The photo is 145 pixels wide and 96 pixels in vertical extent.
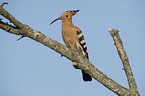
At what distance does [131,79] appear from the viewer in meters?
2.71

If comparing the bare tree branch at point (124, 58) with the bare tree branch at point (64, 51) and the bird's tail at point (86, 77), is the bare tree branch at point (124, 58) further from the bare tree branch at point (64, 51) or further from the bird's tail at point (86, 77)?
the bird's tail at point (86, 77)

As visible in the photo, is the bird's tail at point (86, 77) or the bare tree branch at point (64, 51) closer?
the bare tree branch at point (64, 51)

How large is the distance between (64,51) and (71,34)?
1.19ft

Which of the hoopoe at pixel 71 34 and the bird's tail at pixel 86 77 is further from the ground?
the hoopoe at pixel 71 34

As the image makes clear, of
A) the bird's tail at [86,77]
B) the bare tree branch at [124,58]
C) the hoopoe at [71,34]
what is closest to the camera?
the bare tree branch at [124,58]

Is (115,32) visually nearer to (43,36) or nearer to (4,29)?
(43,36)

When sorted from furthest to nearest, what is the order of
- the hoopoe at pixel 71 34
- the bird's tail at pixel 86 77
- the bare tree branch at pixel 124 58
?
1. the bird's tail at pixel 86 77
2. the hoopoe at pixel 71 34
3. the bare tree branch at pixel 124 58

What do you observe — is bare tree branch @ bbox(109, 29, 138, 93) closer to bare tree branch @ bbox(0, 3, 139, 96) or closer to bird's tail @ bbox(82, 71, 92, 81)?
bare tree branch @ bbox(0, 3, 139, 96)

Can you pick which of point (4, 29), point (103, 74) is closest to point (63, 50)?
point (103, 74)

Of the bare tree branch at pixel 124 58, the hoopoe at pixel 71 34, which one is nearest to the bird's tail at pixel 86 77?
the hoopoe at pixel 71 34

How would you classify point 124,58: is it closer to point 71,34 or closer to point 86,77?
point 86,77

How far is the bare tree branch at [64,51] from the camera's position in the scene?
264 centimetres

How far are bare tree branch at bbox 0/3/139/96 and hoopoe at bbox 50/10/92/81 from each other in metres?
0.20

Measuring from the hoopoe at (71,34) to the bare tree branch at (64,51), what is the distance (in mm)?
204
